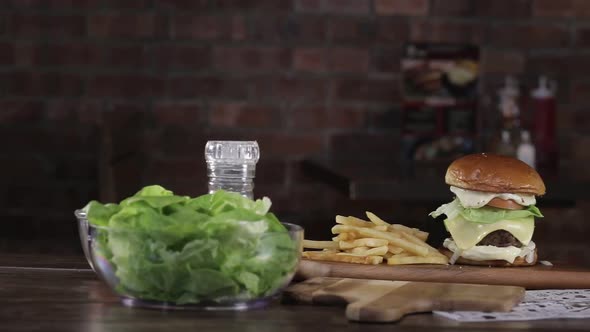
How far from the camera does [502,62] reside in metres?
3.99

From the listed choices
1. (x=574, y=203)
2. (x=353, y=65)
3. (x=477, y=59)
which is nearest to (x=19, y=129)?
(x=353, y=65)

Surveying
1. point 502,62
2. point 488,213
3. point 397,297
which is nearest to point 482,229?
point 488,213

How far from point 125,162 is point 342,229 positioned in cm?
174

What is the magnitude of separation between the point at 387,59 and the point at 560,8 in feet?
2.16

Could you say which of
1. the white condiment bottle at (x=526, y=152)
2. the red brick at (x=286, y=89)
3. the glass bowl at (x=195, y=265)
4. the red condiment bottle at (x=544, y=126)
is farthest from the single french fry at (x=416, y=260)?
the red brick at (x=286, y=89)

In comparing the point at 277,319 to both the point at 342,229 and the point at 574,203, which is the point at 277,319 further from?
the point at 574,203

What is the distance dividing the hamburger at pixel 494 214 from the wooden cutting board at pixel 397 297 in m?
0.28

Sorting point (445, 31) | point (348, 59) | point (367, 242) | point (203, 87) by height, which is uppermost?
point (445, 31)

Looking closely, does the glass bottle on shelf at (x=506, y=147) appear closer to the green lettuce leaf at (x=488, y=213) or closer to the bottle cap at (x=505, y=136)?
the bottle cap at (x=505, y=136)

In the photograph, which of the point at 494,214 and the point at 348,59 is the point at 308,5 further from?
the point at 494,214

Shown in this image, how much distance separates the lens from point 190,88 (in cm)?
392

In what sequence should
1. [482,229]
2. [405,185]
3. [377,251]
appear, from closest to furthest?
[377,251]
[482,229]
[405,185]

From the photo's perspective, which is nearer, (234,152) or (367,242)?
(234,152)

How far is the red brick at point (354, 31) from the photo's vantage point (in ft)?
12.9
